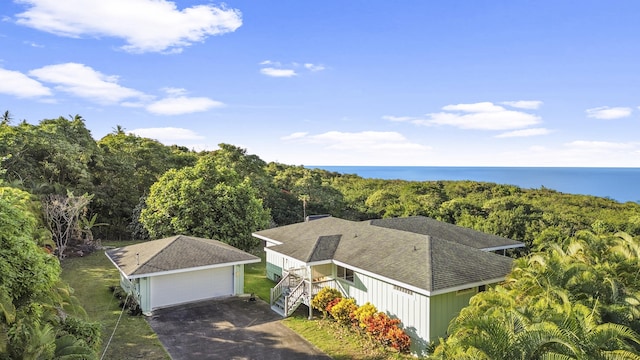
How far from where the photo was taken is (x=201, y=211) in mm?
26078

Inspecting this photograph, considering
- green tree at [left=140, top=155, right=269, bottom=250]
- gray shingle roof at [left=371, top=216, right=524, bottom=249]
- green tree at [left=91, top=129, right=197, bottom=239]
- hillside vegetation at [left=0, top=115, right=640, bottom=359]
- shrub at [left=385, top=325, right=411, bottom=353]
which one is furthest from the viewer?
green tree at [left=91, top=129, right=197, bottom=239]

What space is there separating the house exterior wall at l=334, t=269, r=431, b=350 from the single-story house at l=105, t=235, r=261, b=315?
6620mm

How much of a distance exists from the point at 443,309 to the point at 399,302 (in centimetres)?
161

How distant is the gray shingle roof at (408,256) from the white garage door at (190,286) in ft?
9.98

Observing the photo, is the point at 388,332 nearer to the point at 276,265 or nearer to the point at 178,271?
the point at 178,271

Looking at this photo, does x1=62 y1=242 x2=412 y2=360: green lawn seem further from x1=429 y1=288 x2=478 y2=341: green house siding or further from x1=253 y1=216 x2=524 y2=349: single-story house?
x1=429 y1=288 x2=478 y2=341: green house siding

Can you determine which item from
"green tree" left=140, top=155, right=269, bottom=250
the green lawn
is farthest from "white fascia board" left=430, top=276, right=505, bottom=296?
"green tree" left=140, top=155, right=269, bottom=250

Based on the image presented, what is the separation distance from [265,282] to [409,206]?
1884 centimetres

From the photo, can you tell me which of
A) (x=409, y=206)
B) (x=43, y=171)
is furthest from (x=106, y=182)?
(x=409, y=206)

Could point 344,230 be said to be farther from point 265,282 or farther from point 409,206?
point 409,206

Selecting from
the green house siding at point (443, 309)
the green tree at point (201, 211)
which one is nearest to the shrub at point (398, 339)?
the green house siding at point (443, 309)

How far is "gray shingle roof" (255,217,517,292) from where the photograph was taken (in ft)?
44.5

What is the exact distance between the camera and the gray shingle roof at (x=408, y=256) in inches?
534

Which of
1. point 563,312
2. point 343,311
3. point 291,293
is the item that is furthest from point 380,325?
point 563,312
